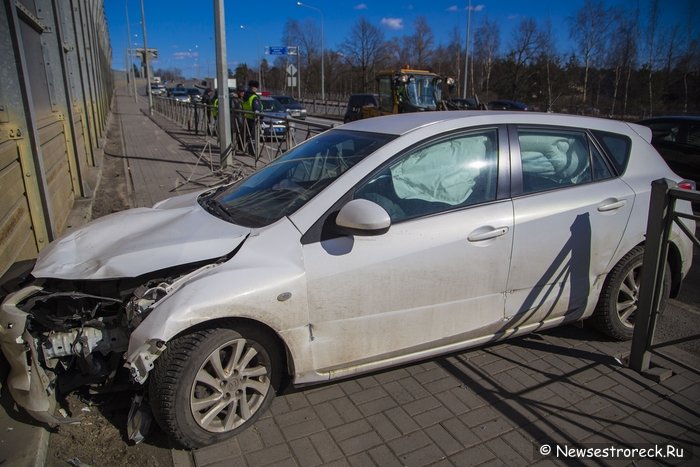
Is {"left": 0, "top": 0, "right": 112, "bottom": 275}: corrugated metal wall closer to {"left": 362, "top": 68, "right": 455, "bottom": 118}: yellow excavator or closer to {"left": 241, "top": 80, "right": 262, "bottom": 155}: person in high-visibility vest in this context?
{"left": 241, "top": 80, "right": 262, "bottom": 155}: person in high-visibility vest

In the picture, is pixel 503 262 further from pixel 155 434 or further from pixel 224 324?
pixel 155 434

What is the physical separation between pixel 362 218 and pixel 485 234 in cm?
86

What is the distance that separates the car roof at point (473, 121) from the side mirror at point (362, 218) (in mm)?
686

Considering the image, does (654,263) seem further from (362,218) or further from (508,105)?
(508,105)

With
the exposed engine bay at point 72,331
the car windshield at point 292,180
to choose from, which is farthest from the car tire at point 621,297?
the exposed engine bay at point 72,331

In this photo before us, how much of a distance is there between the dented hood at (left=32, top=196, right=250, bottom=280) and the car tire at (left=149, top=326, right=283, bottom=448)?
1.50ft

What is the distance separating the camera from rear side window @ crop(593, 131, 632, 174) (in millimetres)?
3613

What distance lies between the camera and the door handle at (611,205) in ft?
11.1

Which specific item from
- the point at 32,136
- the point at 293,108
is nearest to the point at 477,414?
the point at 32,136

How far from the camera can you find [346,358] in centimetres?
279

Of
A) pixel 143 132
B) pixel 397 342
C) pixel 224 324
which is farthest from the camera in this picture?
pixel 143 132

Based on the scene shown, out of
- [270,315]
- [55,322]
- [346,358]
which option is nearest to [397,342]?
[346,358]

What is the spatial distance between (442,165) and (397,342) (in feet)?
3.78

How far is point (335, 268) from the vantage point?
2.63 m
